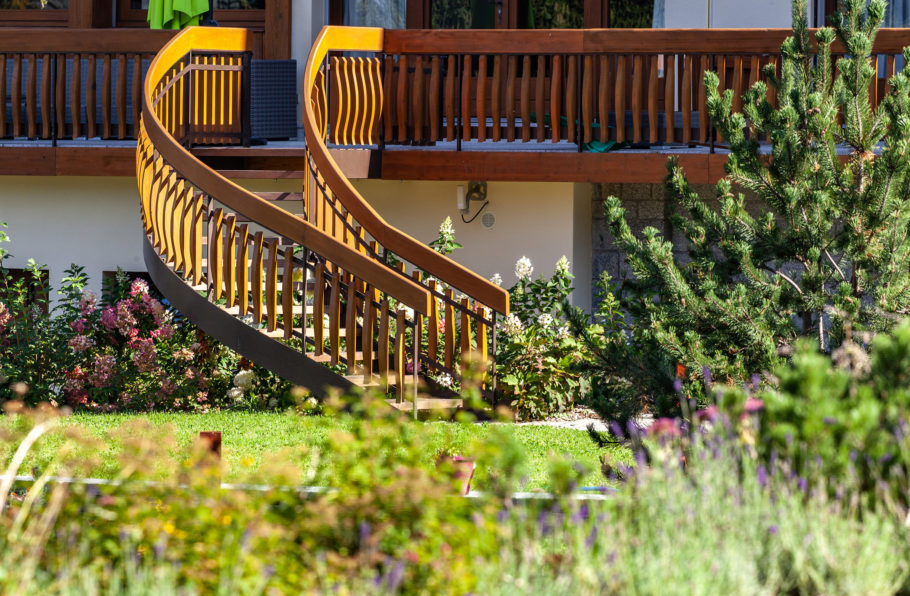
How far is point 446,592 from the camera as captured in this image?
3457 millimetres

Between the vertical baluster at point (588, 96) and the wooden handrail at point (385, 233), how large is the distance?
7.83 feet

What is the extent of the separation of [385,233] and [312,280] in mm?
1432

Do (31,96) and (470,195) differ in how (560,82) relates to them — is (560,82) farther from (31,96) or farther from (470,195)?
(31,96)

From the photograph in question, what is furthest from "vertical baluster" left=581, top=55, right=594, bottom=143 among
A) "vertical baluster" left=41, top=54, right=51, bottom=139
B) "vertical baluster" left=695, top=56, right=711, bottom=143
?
"vertical baluster" left=41, top=54, right=51, bottom=139

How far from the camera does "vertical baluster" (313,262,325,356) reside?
27.9 ft

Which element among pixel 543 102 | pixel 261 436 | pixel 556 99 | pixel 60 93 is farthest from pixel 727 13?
pixel 261 436

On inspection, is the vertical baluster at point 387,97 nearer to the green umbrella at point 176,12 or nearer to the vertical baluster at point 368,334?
the green umbrella at point 176,12

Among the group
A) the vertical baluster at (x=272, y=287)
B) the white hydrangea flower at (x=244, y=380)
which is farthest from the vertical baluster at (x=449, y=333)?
the white hydrangea flower at (x=244, y=380)

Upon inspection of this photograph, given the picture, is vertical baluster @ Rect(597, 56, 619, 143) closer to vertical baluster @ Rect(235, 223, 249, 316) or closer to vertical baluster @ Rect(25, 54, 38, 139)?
vertical baluster @ Rect(235, 223, 249, 316)

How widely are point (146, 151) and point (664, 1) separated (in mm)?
5795

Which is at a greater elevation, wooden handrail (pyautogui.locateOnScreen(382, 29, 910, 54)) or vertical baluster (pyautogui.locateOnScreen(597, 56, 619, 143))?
wooden handrail (pyautogui.locateOnScreen(382, 29, 910, 54))

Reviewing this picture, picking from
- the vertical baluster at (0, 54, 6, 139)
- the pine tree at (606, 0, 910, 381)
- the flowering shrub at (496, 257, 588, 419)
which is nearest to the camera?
the pine tree at (606, 0, 910, 381)

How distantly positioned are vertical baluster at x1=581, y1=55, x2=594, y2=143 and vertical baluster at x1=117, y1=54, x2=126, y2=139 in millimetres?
4440

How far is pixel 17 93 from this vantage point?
1212cm
